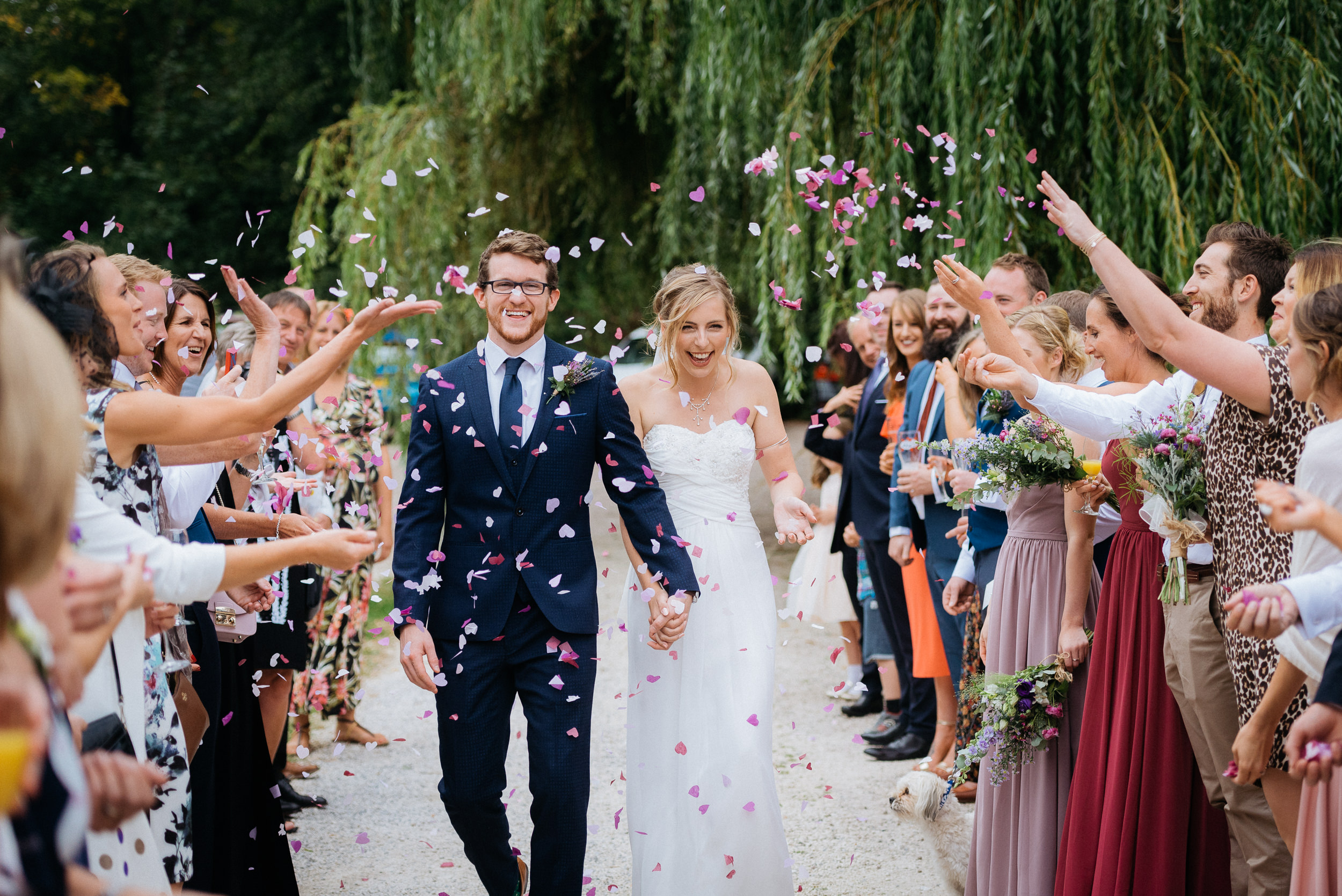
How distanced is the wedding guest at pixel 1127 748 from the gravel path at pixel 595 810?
97cm

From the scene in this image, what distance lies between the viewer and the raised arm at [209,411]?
8.39ft

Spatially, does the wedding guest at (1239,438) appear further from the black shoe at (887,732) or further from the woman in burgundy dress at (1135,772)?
the black shoe at (887,732)

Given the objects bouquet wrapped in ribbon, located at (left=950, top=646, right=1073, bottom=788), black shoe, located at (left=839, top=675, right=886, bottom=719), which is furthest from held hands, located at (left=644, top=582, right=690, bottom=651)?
black shoe, located at (left=839, top=675, right=886, bottom=719)

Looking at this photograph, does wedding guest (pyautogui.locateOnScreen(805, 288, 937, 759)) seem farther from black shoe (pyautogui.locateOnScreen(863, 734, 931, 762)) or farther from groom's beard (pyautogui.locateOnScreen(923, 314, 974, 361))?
groom's beard (pyautogui.locateOnScreen(923, 314, 974, 361))

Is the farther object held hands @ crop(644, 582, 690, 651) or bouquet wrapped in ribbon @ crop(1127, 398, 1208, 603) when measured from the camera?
held hands @ crop(644, 582, 690, 651)

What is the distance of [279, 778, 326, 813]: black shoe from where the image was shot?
208 inches

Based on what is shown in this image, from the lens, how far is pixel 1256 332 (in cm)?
348

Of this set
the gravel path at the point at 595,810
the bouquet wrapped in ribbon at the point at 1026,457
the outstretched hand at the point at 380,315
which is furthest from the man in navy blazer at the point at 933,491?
the outstretched hand at the point at 380,315

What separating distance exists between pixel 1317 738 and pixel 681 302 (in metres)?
2.46

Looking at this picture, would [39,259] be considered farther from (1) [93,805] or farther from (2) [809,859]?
(2) [809,859]

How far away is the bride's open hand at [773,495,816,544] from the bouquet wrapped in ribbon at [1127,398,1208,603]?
113 centimetres

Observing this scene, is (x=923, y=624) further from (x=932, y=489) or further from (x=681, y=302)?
(x=681, y=302)

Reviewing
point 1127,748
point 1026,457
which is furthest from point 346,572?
point 1127,748

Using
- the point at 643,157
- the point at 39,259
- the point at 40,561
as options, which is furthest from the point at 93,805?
the point at 643,157
